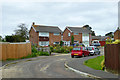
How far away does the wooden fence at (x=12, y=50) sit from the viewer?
18.2 metres

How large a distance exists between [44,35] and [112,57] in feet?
130

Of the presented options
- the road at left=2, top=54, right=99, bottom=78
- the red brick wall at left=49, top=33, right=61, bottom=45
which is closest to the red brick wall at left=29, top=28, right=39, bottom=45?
the red brick wall at left=49, top=33, right=61, bottom=45

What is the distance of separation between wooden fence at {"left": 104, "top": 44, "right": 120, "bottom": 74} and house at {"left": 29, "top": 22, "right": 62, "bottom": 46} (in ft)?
124

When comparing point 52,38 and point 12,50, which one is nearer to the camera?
point 12,50

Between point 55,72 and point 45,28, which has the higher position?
point 45,28

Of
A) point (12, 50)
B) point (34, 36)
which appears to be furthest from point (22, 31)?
point (12, 50)

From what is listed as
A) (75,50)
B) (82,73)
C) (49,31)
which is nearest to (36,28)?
(49,31)

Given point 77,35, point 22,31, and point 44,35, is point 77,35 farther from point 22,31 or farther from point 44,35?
point 22,31

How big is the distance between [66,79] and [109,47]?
12.4 ft

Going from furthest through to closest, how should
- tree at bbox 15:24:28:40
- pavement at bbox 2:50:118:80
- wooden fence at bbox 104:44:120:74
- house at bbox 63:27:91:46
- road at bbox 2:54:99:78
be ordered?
tree at bbox 15:24:28:40, house at bbox 63:27:91:46, road at bbox 2:54:99:78, pavement at bbox 2:50:118:80, wooden fence at bbox 104:44:120:74

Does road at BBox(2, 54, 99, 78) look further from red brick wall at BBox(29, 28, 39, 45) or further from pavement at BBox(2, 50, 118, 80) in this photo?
red brick wall at BBox(29, 28, 39, 45)

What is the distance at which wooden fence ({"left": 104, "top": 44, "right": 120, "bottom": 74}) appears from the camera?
8852 millimetres

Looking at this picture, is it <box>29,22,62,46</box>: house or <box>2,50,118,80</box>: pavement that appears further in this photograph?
<box>29,22,62,46</box>: house

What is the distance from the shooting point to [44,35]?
48.0 metres
